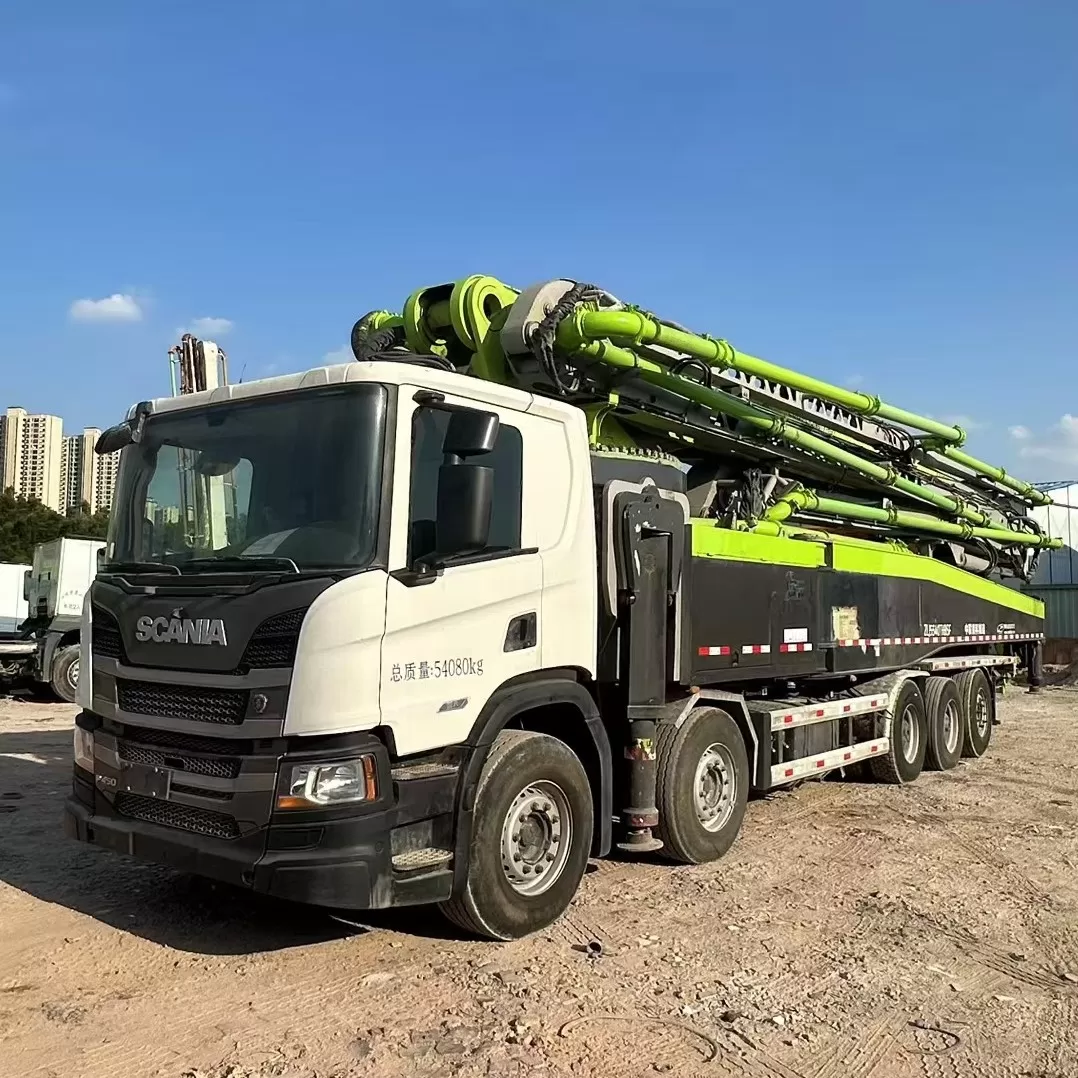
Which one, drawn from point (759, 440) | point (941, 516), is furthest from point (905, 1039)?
point (941, 516)

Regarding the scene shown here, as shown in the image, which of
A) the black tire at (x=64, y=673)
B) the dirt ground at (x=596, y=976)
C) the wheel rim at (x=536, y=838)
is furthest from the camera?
the black tire at (x=64, y=673)

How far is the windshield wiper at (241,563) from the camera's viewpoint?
4.41 metres

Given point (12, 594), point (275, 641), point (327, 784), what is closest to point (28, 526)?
point (12, 594)

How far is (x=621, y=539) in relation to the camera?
5812mm

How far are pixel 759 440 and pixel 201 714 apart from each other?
548 cm

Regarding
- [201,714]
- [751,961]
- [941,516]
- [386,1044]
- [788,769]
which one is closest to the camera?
[386,1044]

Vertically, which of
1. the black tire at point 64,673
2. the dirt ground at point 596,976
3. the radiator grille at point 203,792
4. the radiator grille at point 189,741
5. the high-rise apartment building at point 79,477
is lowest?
Result: the dirt ground at point 596,976

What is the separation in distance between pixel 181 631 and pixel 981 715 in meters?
10.2

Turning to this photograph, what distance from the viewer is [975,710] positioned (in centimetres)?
1158

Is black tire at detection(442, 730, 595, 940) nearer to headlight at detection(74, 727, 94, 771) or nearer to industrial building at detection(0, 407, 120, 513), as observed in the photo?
headlight at detection(74, 727, 94, 771)

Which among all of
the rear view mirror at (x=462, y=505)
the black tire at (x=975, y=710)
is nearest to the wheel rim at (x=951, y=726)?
the black tire at (x=975, y=710)

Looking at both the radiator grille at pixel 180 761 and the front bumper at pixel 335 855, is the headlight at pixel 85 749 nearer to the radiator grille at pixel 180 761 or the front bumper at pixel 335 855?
the radiator grille at pixel 180 761

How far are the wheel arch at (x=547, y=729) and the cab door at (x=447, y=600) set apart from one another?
0.09 metres

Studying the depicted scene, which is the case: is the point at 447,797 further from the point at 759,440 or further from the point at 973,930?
the point at 759,440
